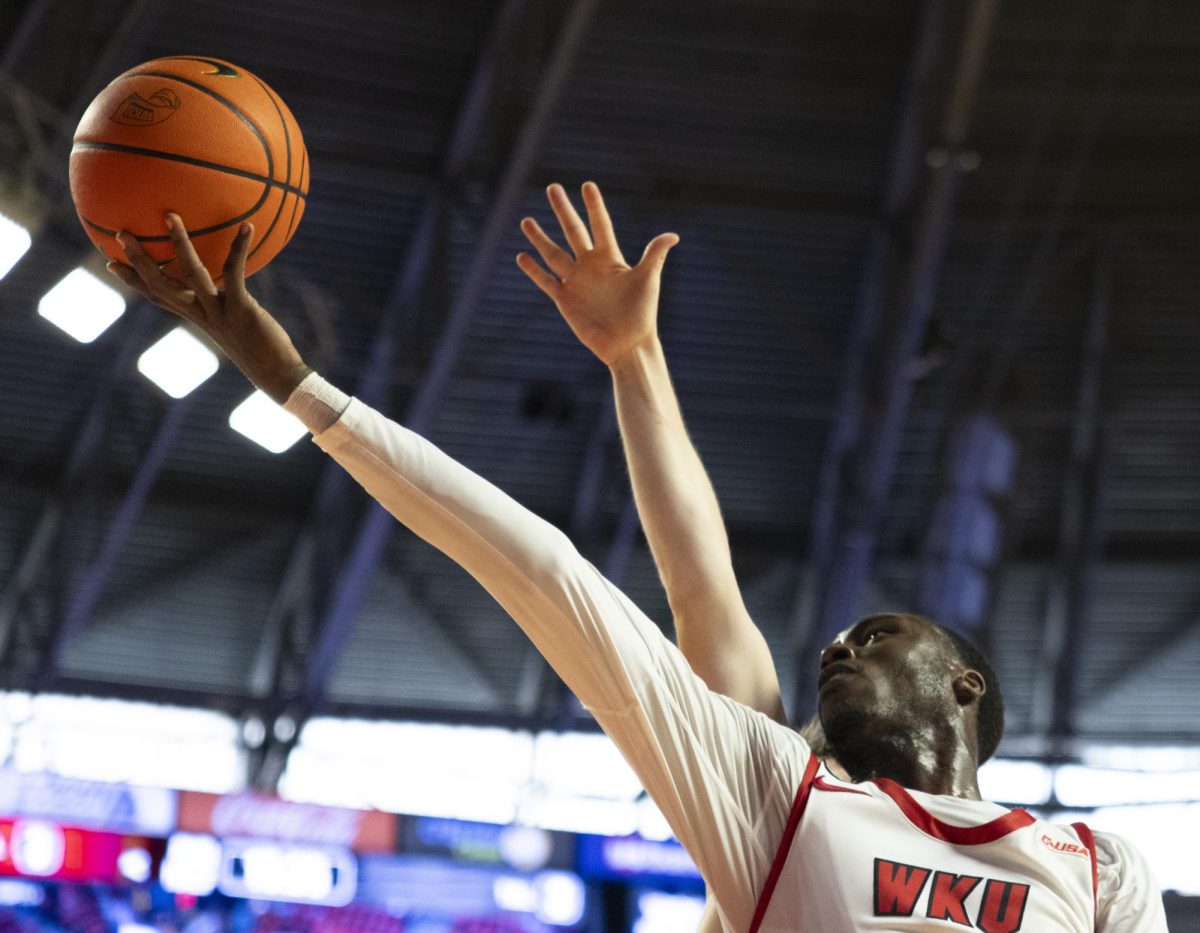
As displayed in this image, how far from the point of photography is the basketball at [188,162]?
2.78 meters

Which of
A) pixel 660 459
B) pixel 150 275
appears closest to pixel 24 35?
pixel 660 459

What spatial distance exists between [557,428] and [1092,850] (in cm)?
1219

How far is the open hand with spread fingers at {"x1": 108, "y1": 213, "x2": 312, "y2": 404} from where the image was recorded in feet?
7.37

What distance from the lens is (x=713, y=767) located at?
7.59ft

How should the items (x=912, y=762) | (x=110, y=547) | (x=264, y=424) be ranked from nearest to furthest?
1. (x=912, y=762)
2. (x=264, y=424)
3. (x=110, y=547)

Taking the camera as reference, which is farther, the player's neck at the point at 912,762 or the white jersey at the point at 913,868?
the player's neck at the point at 912,762

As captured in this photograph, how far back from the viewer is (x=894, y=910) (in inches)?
89.3

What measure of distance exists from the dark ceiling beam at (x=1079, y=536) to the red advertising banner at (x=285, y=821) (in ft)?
23.7

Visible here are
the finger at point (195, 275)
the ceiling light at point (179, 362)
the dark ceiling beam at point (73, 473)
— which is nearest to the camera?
the finger at point (195, 275)

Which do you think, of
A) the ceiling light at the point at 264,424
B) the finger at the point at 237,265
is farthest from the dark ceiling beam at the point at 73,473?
the finger at the point at 237,265

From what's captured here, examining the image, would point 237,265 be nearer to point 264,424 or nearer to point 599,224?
point 599,224

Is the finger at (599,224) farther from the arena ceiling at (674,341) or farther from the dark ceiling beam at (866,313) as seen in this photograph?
the dark ceiling beam at (866,313)

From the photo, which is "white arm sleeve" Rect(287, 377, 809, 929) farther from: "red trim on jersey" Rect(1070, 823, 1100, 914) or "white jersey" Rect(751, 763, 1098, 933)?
"red trim on jersey" Rect(1070, 823, 1100, 914)

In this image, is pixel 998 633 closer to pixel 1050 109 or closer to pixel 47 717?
pixel 1050 109
